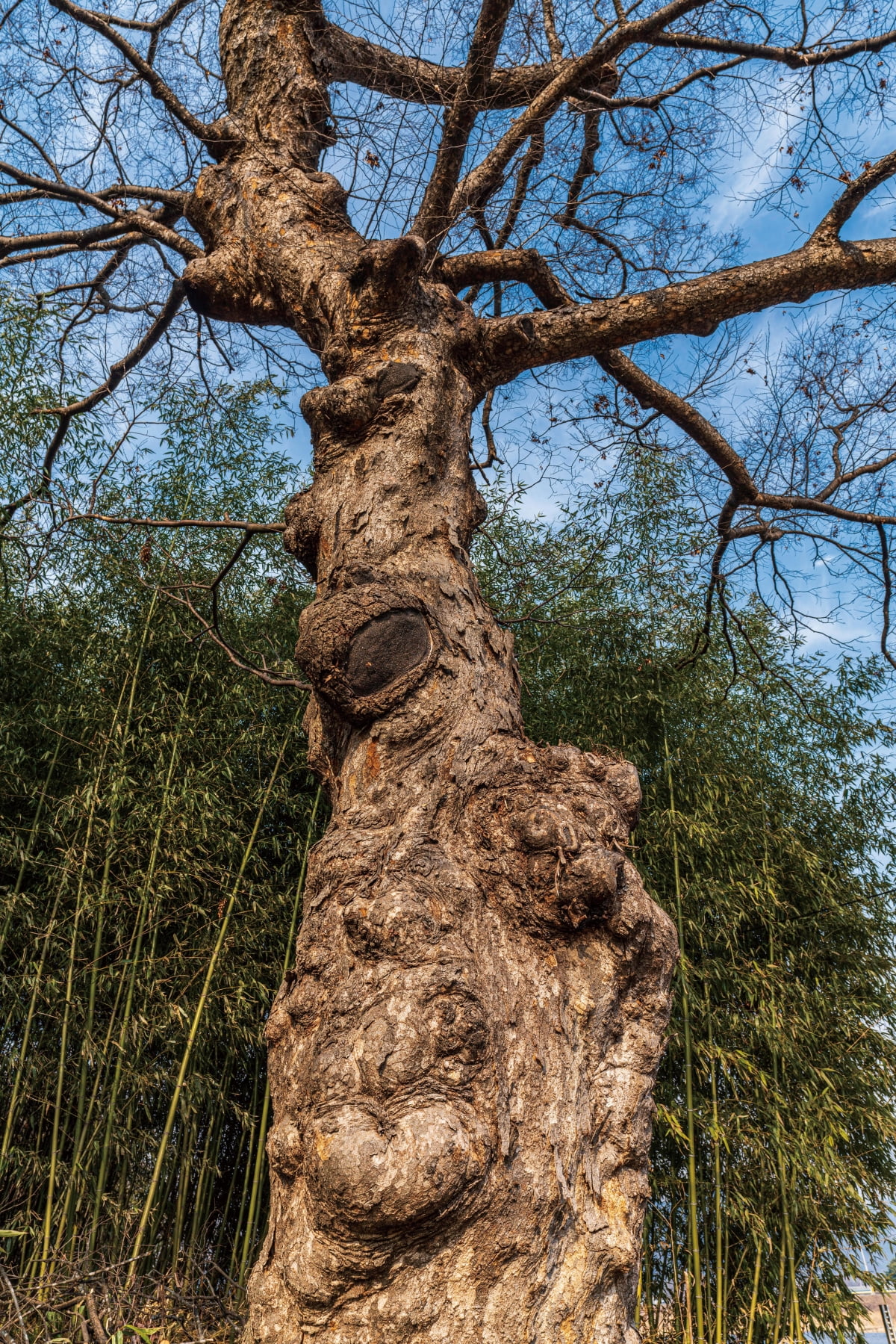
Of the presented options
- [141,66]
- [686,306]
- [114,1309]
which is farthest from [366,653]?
[141,66]

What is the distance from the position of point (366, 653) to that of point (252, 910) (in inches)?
81.5

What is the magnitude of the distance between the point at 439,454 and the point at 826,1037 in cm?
316

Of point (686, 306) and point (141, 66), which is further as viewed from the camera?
point (141, 66)

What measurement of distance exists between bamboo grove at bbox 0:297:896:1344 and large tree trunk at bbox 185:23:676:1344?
1403 millimetres

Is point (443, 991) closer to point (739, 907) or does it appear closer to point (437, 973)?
point (437, 973)

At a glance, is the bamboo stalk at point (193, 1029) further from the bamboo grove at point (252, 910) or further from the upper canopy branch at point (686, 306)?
the upper canopy branch at point (686, 306)

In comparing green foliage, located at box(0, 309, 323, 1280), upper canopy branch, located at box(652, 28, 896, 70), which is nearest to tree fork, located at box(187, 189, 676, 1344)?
green foliage, located at box(0, 309, 323, 1280)

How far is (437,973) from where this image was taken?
1364 mm

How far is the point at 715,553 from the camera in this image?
11.8 ft

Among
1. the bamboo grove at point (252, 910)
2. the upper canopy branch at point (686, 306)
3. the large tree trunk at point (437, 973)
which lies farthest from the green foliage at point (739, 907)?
the large tree trunk at point (437, 973)

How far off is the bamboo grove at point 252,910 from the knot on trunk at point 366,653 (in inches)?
62.9

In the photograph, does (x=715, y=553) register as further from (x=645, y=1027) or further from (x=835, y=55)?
(x=645, y=1027)

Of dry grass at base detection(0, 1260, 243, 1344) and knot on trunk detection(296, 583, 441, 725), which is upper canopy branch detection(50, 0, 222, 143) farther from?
dry grass at base detection(0, 1260, 243, 1344)

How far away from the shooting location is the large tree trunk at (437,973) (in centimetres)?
119
